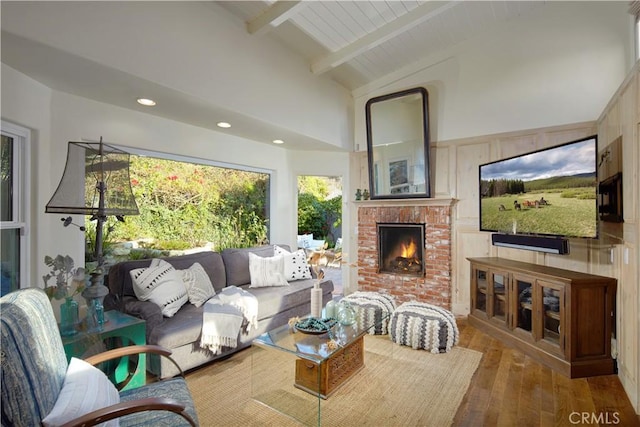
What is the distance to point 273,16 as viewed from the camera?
307 cm

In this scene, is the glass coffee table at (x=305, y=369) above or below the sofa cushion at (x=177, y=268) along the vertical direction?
below

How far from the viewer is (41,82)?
99.4 inches

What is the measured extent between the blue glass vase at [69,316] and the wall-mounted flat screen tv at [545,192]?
12.4 ft

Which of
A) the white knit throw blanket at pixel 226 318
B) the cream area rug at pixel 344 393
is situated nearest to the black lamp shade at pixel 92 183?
the white knit throw blanket at pixel 226 318

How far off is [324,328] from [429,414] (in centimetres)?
87

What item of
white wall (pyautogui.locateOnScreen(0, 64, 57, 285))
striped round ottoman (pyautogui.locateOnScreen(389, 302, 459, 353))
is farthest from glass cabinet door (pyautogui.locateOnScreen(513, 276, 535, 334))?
white wall (pyautogui.locateOnScreen(0, 64, 57, 285))

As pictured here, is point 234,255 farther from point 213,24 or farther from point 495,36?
point 495,36

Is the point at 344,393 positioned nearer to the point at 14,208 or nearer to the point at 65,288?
the point at 65,288

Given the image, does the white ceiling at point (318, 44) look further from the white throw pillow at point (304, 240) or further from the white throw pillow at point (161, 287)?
the white throw pillow at point (304, 240)

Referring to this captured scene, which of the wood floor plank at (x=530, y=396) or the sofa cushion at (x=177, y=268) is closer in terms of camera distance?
the wood floor plank at (x=530, y=396)

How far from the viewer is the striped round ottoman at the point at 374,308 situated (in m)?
3.15

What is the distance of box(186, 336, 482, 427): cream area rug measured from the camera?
2111mm

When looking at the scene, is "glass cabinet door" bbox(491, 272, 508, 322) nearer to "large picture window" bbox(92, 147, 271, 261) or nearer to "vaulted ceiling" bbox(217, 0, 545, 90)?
"vaulted ceiling" bbox(217, 0, 545, 90)

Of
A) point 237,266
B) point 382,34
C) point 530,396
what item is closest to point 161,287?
point 237,266
